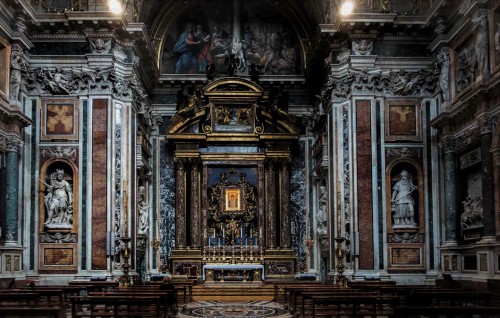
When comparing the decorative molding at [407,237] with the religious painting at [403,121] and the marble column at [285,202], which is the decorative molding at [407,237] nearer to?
the religious painting at [403,121]

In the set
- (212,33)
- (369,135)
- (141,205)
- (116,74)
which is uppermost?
(212,33)

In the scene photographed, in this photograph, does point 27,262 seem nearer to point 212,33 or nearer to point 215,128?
point 215,128

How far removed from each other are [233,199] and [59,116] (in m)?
9.11

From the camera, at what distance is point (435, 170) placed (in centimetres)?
2319

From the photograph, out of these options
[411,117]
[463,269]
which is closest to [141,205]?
[411,117]

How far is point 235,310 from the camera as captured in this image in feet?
64.2

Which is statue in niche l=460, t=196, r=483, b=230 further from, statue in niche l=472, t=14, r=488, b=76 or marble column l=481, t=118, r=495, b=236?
statue in niche l=472, t=14, r=488, b=76

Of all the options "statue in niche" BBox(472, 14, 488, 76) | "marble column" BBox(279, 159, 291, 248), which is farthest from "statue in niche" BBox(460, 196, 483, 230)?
"marble column" BBox(279, 159, 291, 248)

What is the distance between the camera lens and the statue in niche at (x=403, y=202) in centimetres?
2311

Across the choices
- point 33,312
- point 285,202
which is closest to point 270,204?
point 285,202

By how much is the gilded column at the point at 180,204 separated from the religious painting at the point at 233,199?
1754mm

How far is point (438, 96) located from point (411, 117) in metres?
1.06

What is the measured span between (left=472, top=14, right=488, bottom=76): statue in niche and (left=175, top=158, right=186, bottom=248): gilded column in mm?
14001

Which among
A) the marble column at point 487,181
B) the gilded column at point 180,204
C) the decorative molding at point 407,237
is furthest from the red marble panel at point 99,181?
the marble column at point 487,181
